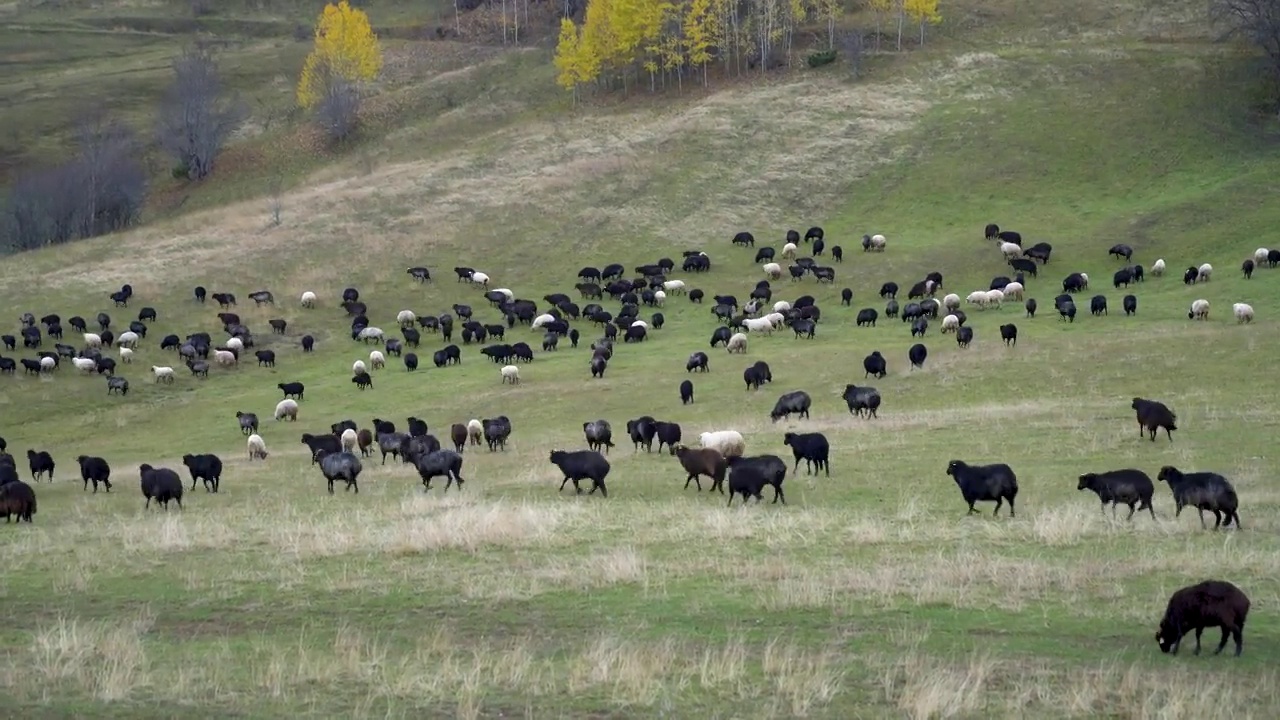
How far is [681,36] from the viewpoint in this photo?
3885 inches

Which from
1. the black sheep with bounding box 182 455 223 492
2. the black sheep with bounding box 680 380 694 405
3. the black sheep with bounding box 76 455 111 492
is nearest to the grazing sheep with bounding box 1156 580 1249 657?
the black sheep with bounding box 182 455 223 492

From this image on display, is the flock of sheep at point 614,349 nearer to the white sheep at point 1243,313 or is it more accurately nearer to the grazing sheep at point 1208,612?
the white sheep at point 1243,313

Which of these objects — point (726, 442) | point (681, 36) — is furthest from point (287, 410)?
point (681, 36)

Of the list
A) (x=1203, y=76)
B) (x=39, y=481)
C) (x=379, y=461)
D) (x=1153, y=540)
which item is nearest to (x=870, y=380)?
(x=379, y=461)

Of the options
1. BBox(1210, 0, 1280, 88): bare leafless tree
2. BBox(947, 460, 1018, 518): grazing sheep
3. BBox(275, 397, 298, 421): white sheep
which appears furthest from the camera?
BBox(1210, 0, 1280, 88): bare leafless tree

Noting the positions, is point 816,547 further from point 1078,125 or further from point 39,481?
point 1078,125

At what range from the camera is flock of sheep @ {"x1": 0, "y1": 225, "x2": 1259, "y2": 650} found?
81.6ft

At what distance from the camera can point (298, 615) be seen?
50.8 ft

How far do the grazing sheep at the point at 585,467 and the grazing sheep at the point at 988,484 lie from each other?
283 inches

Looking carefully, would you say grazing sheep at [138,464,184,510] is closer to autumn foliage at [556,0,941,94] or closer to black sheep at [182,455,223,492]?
black sheep at [182,455,223,492]

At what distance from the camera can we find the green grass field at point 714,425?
41.4 feet

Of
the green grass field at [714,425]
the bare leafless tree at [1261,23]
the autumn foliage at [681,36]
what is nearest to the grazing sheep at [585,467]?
the green grass field at [714,425]

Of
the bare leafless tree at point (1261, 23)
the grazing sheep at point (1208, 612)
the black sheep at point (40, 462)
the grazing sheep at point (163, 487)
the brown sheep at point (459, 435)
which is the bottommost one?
the black sheep at point (40, 462)

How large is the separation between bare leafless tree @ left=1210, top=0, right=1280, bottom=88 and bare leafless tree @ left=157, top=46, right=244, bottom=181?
245 ft
